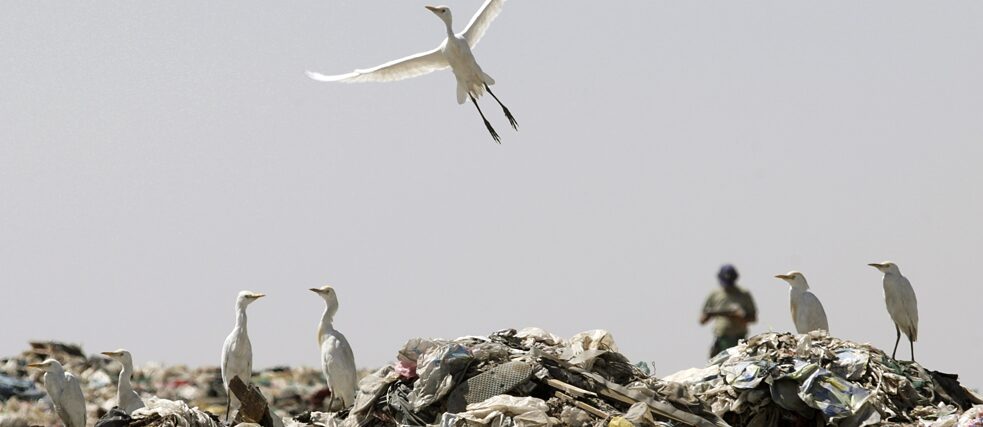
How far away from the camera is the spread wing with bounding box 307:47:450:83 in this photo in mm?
10805

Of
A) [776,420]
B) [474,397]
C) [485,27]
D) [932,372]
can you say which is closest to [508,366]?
[474,397]

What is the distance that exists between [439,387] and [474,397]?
220 mm

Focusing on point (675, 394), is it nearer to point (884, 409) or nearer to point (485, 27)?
point (884, 409)

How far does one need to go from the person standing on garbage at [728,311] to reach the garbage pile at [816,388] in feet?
7.86

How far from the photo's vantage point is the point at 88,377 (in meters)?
12.6

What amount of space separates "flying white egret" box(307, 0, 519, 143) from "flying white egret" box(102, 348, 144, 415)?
315 centimetres

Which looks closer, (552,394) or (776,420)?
(552,394)

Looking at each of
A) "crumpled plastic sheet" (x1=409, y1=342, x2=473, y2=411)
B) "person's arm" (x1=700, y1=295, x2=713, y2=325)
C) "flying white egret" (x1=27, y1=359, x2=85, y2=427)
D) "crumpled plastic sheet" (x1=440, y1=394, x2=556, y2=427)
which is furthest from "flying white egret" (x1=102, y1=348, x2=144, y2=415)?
"person's arm" (x1=700, y1=295, x2=713, y2=325)

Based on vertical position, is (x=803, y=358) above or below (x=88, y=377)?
above

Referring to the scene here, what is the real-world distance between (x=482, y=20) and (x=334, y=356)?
11.4 feet

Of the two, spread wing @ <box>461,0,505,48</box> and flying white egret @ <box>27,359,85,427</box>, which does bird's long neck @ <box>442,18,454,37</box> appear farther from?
flying white egret @ <box>27,359,85,427</box>

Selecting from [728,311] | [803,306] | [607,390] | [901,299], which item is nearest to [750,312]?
[728,311]

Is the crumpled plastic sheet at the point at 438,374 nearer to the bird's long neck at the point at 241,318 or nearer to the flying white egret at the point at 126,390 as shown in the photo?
the flying white egret at the point at 126,390

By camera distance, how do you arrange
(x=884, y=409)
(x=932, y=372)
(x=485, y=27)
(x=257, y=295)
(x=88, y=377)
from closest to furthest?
(x=884, y=409)
(x=932, y=372)
(x=257, y=295)
(x=485, y=27)
(x=88, y=377)
